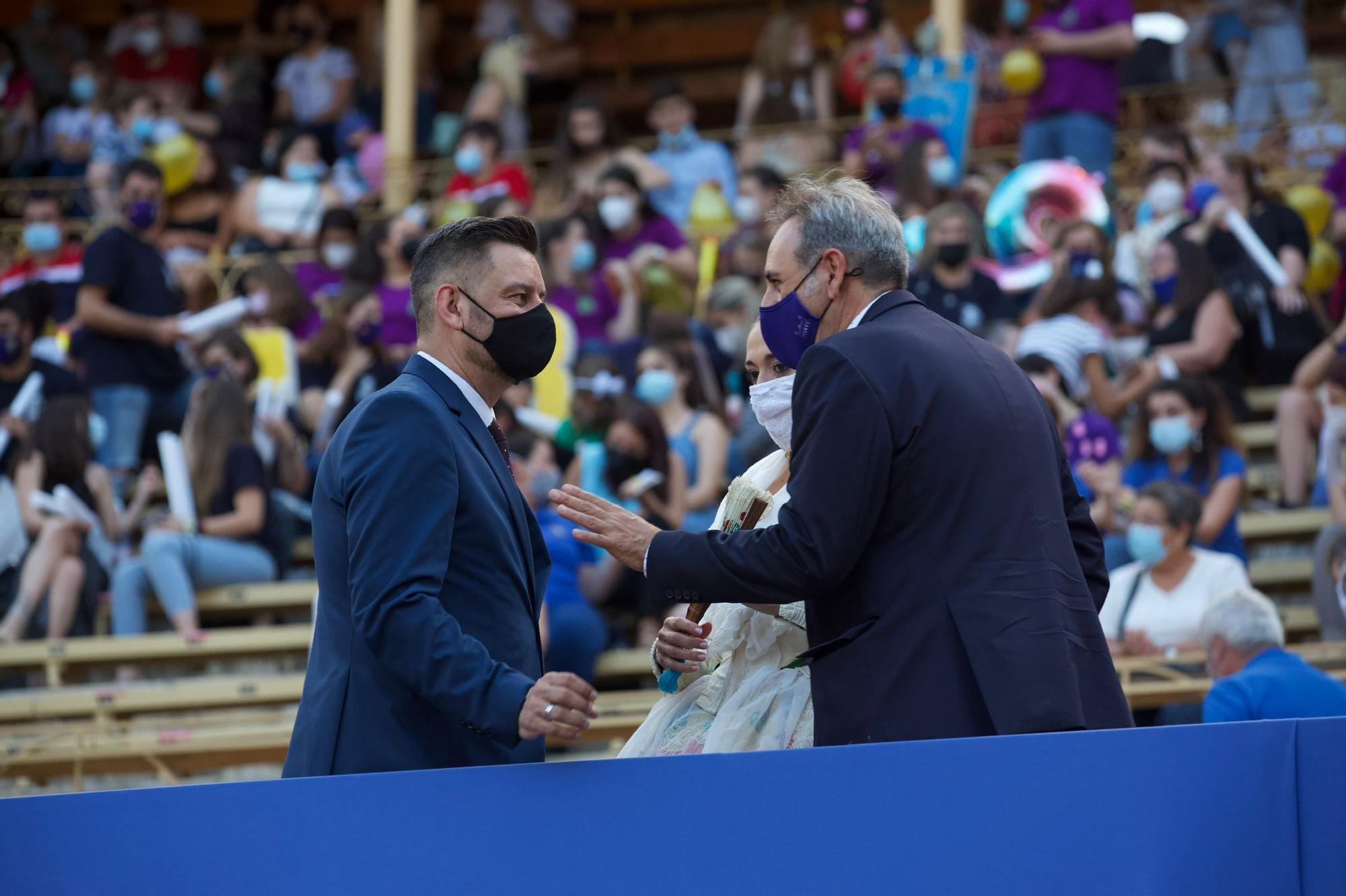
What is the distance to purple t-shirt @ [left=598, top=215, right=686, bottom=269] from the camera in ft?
33.1

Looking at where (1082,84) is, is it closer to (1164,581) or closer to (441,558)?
(1164,581)

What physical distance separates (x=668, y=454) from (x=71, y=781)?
287 centimetres

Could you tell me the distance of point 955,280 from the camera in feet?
29.4

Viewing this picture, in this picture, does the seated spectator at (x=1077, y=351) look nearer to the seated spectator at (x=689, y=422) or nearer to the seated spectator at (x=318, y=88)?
the seated spectator at (x=689, y=422)

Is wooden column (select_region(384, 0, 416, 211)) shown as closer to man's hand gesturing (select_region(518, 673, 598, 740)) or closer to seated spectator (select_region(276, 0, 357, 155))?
seated spectator (select_region(276, 0, 357, 155))

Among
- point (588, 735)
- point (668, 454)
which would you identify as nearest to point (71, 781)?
point (588, 735)

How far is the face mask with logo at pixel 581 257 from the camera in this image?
31.9 feet

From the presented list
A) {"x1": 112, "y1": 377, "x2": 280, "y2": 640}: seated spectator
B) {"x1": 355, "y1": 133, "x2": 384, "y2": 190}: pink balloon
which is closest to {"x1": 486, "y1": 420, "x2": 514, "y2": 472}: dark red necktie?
{"x1": 112, "y1": 377, "x2": 280, "y2": 640}: seated spectator

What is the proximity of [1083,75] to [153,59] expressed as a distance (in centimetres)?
Answer: 867

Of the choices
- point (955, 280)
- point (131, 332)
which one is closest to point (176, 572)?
point (131, 332)

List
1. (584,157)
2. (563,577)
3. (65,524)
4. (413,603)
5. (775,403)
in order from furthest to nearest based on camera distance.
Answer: (584,157) < (65,524) < (563,577) < (775,403) < (413,603)

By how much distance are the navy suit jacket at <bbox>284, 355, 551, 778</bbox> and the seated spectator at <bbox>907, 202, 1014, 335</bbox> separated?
5.75 m

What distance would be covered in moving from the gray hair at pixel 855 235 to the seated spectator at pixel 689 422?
437cm

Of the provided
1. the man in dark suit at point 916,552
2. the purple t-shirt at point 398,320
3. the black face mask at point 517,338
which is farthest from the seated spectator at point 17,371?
the man in dark suit at point 916,552
